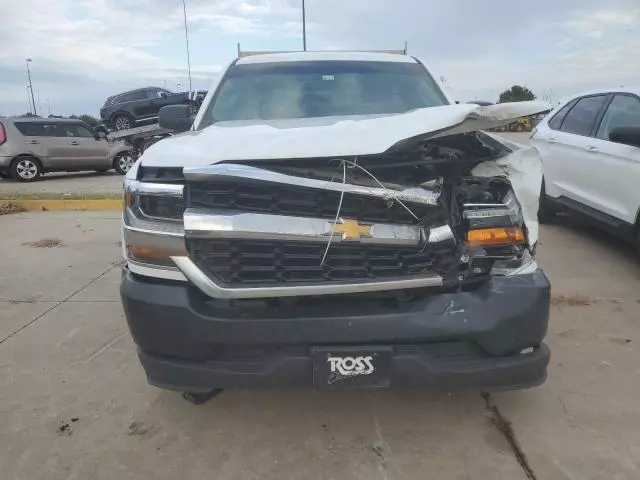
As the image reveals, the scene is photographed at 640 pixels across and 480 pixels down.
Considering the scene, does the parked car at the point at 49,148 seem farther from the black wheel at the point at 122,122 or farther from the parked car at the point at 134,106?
the black wheel at the point at 122,122

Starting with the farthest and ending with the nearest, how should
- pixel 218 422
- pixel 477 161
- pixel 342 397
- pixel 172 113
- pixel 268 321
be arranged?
pixel 172 113, pixel 342 397, pixel 218 422, pixel 477 161, pixel 268 321

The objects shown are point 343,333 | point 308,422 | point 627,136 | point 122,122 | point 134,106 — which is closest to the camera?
point 343,333

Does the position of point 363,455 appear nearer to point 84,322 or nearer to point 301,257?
point 301,257

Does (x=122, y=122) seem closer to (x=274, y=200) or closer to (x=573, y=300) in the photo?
(x=573, y=300)

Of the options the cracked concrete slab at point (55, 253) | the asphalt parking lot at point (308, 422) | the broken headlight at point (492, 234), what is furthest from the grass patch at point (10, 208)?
the broken headlight at point (492, 234)

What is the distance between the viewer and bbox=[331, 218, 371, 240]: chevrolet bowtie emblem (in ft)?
7.61

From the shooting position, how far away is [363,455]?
8.54 feet

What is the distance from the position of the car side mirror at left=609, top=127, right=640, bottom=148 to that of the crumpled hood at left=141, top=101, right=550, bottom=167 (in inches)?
98.3

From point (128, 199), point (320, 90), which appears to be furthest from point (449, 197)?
point (320, 90)

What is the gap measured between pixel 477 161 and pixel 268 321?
3.78 ft

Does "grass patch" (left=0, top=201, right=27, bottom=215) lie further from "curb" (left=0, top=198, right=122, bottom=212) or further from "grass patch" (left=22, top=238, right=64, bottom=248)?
"grass patch" (left=22, top=238, right=64, bottom=248)

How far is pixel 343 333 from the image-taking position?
232 cm

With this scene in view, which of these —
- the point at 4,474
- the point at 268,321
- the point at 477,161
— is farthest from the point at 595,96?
the point at 4,474

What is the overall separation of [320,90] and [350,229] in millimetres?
2033
